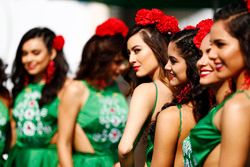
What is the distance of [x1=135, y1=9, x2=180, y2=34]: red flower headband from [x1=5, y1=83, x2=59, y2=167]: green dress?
1608mm

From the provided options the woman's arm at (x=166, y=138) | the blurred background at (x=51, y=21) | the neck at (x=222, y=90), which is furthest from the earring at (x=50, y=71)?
the neck at (x=222, y=90)

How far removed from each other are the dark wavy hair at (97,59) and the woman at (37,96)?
1.24 feet

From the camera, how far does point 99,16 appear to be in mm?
7797

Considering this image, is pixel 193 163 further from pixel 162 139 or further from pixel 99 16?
pixel 99 16

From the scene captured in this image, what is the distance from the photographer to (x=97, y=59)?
468cm

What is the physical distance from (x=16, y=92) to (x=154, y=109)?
7.00ft

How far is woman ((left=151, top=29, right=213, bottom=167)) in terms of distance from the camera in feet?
9.21

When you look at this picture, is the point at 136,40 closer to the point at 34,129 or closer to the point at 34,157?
the point at 34,129

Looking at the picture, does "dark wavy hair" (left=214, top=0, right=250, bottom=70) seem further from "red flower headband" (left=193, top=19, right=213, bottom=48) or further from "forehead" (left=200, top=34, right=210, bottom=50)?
"red flower headband" (left=193, top=19, right=213, bottom=48)

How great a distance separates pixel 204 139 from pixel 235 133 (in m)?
0.20

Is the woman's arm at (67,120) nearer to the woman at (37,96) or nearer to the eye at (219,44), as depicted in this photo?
the woman at (37,96)

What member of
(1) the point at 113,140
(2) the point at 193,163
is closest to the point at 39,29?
(1) the point at 113,140

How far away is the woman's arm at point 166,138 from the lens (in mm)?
2797

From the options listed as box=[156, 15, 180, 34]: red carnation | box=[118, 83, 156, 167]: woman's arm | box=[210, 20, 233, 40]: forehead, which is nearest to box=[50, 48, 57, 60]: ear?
box=[156, 15, 180, 34]: red carnation
